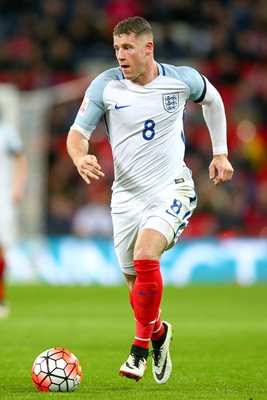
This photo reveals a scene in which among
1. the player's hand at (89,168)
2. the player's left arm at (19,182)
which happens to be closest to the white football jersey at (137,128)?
the player's hand at (89,168)

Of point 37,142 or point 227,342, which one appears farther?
point 37,142

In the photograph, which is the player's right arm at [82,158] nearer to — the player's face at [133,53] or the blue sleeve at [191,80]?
the player's face at [133,53]

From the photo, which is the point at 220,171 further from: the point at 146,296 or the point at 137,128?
the point at 146,296

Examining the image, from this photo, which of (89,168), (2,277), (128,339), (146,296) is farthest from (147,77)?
(2,277)

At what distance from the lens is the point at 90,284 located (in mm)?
17609

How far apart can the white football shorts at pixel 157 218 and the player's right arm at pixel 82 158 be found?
1.60 feet

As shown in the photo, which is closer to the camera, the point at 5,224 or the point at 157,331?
the point at 157,331

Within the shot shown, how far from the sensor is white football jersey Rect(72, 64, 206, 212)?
663cm

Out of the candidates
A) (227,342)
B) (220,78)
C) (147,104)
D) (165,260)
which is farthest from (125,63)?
(220,78)

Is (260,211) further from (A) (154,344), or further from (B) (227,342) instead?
(A) (154,344)

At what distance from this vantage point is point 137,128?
664 cm

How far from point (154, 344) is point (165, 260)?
35.4 feet

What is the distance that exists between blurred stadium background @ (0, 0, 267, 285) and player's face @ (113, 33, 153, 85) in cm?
1042

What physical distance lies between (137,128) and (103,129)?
13.3 meters
